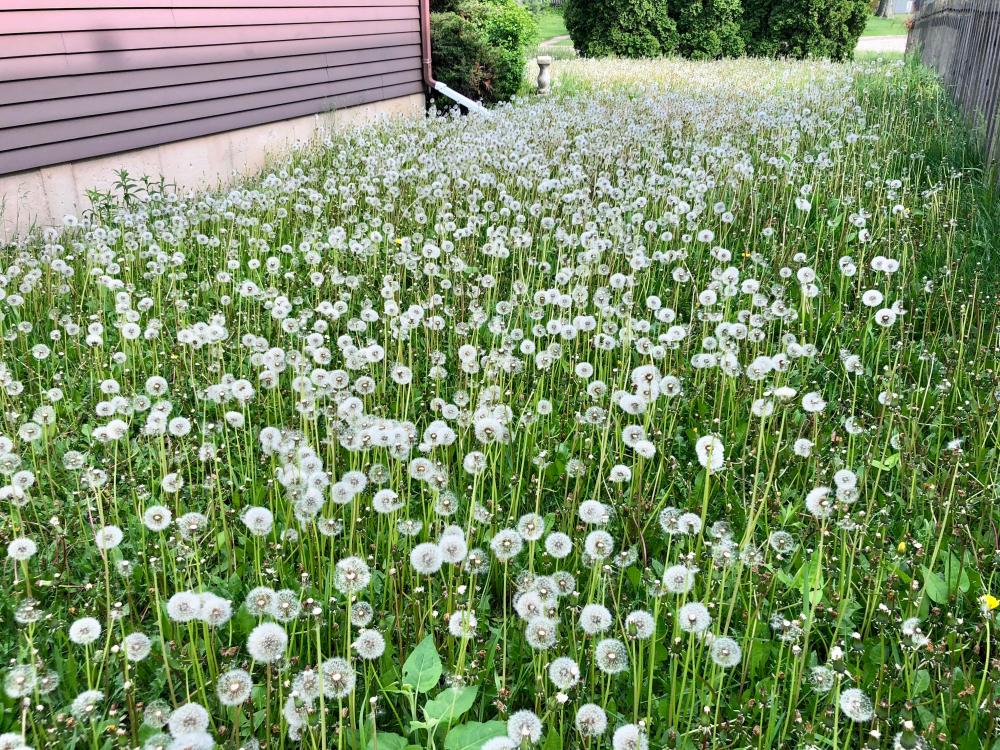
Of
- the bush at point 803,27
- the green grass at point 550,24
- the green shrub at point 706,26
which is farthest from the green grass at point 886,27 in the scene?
the green shrub at point 706,26

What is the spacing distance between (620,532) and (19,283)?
4326mm

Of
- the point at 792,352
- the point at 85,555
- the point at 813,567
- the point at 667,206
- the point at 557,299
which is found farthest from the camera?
the point at 667,206

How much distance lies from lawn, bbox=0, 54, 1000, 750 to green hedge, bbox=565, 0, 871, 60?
16.0 m

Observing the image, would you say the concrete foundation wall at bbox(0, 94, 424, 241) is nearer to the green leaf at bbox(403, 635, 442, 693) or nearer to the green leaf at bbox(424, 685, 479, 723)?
the green leaf at bbox(403, 635, 442, 693)

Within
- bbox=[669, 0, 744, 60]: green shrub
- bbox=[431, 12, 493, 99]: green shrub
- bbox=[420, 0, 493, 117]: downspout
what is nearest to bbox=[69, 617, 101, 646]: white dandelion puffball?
bbox=[420, 0, 493, 117]: downspout

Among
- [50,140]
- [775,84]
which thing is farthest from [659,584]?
[775,84]

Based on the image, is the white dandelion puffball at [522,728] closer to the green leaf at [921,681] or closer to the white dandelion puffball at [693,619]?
the white dandelion puffball at [693,619]

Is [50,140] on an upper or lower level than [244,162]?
upper

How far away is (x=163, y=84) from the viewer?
800 cm

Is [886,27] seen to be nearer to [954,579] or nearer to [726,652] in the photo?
[954,579]

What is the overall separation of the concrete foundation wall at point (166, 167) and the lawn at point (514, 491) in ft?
2.46

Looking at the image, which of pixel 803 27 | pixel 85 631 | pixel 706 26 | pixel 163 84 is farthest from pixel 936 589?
pixel 803 27

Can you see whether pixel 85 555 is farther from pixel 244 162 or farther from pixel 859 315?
pixel 244 162

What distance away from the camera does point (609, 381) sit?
360 centimetres
